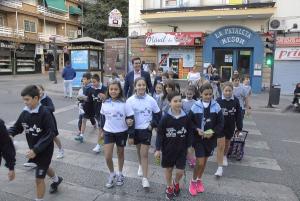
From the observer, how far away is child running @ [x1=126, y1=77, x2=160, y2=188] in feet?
16.1

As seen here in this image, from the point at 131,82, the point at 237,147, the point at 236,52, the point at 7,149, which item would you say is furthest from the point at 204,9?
the point at 7,149

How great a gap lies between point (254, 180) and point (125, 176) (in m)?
2.06

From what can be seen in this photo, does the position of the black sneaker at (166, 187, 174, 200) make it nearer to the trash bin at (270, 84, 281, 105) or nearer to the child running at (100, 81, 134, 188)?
the child running at (100, 81, 134, 188)

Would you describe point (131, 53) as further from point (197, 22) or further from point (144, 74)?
point (144, 74)

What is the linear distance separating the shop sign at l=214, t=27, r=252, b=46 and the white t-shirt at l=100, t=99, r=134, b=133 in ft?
50.8

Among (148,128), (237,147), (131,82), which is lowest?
(237,147)

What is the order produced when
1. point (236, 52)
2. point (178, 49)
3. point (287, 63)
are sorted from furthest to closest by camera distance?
1. point (178, 49)
2. point (236, 52)
3. point (287, 63)

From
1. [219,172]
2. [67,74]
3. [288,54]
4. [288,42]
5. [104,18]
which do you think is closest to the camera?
[219,172]

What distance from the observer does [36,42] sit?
1576 inches

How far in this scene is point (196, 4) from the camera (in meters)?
19.8

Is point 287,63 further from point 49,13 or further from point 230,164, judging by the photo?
point 49,13

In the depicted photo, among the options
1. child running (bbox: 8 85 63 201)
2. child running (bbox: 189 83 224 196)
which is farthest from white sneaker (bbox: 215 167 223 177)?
child running (bbox: 8 85 63 201)

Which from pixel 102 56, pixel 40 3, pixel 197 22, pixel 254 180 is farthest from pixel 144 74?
pixel 40 3

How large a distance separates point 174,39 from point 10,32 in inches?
921
